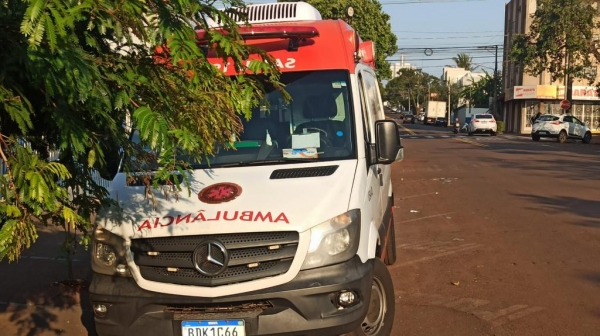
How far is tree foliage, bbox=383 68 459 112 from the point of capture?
128m

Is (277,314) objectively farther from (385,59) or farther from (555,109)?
(555,109)

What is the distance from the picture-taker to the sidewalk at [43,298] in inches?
258

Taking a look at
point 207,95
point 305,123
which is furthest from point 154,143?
point 305,123

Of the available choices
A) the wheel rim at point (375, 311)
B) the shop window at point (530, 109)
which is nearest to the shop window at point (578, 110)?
the shop window at point (530, 109)

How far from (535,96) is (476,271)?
57314 mm

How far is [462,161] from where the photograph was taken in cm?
2344

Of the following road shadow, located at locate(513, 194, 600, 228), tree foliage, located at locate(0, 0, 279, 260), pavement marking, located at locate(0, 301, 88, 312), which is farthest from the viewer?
road shadow, located at locate(513, 194, 600, 228)

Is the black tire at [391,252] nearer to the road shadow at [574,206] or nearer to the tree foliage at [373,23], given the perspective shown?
the road shadow at [574,206]

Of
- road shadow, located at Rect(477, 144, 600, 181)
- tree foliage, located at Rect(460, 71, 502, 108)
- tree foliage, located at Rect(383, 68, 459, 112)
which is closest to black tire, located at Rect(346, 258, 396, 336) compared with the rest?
road shadow, located at Rect(477, 144, 600, 181)

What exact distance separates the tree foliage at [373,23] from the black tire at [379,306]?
2460 cm

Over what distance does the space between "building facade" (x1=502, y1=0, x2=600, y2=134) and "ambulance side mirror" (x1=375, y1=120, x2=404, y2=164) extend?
186 feet

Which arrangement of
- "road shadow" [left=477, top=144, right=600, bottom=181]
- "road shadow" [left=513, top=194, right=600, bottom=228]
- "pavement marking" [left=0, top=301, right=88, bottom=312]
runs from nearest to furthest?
"pavement marking" [left=0, top=301, right=88, bottom=312], "road shadow" [left=513, top=194, right=600, bottom=228], "road shadow" [left=477, top=144, right=600, bottom=181]

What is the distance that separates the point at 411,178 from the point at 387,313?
532 inches

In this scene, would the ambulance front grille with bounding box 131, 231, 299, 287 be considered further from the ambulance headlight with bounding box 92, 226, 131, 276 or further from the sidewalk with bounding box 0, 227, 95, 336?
the sidewalk with bounding box 0, 227, 95, 336
